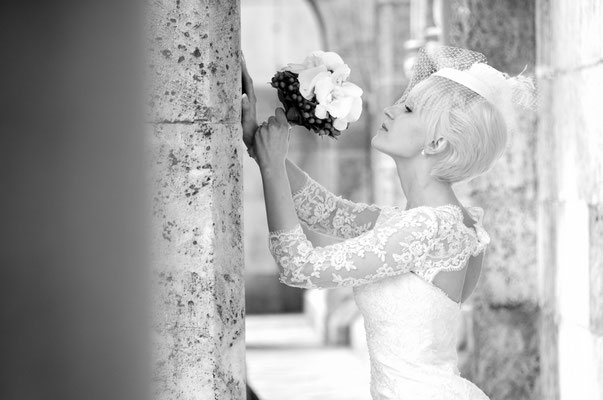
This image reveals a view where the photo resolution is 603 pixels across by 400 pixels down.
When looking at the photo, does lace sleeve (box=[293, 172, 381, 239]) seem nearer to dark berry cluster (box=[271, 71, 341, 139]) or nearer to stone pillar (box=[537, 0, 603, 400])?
dark berry cluster (box=[271, 71, 341, 139])

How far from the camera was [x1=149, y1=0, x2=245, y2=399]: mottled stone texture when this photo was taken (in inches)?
75.8

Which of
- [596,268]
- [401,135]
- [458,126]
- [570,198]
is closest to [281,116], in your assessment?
[401,135]

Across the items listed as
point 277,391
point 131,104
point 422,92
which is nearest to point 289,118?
point 422,92

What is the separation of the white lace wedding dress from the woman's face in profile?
0.16m

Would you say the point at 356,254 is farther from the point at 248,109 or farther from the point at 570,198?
the point at 570,198

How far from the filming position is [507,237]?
15.6 ft

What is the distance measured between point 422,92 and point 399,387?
2.21 ft

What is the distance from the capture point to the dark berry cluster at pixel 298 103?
2375 millimetres

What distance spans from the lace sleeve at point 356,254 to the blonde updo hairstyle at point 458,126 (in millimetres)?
177

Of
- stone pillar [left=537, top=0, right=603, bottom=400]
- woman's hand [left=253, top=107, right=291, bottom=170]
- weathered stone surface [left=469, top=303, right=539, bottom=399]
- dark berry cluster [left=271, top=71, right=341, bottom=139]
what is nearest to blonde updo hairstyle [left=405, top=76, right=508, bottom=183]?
dark berry cluster [left=271, top=71, right=341, bottom=139]

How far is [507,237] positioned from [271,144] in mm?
2649

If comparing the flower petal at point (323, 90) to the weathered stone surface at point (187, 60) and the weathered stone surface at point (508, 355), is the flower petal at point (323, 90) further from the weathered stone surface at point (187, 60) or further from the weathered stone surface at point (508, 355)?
the weathered stone surface at point (508, 355)

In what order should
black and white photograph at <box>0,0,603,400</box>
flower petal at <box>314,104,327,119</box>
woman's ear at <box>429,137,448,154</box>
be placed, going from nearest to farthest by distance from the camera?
black and white photograph at <box>0,0,603,400</box> → flower petal at <box>314,104,327,119</box> → woman's ear at <box>429,137,448,154</box>

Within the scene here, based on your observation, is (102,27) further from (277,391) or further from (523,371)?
(277,391)
